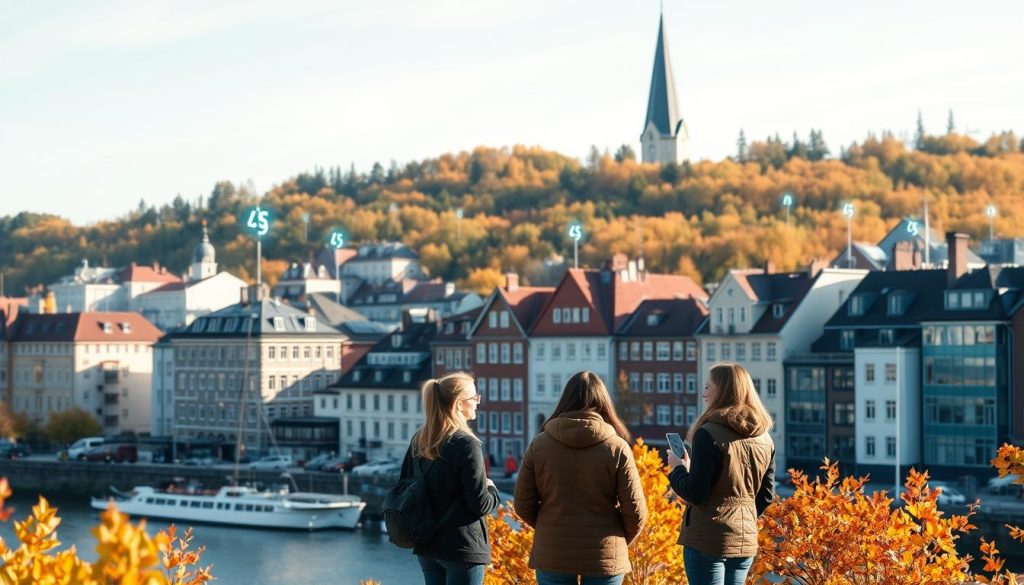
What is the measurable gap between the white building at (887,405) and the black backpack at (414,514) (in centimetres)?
5311

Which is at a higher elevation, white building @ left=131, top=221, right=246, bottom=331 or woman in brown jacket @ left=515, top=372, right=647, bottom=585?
white building @ left=131, top=221, right=246, bottom=331

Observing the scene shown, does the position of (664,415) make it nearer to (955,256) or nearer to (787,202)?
(955,256)

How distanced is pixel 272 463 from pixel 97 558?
75664 millimetres

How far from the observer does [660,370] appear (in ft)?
241

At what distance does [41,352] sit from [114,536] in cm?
10534

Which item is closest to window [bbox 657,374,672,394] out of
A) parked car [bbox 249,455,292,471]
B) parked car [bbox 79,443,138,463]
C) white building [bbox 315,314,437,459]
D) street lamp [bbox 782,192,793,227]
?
white building [bbox 315,314,437,459]

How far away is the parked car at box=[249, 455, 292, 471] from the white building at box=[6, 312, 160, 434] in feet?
79.9

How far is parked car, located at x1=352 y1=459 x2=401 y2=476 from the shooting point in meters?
74.5

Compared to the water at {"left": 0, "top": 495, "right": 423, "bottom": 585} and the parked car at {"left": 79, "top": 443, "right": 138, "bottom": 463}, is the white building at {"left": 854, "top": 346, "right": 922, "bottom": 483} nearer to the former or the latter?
the water at {"left": 0, "top": 495, "right": 423, "bottom": 585}

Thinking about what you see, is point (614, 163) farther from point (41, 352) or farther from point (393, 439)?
point (393, 439)

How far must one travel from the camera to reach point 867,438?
6288cm

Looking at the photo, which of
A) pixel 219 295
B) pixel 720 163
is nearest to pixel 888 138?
pixel 720 163

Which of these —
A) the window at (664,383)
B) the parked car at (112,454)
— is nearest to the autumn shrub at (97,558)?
the window at (664,383)

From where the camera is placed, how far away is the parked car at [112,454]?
8894cm
